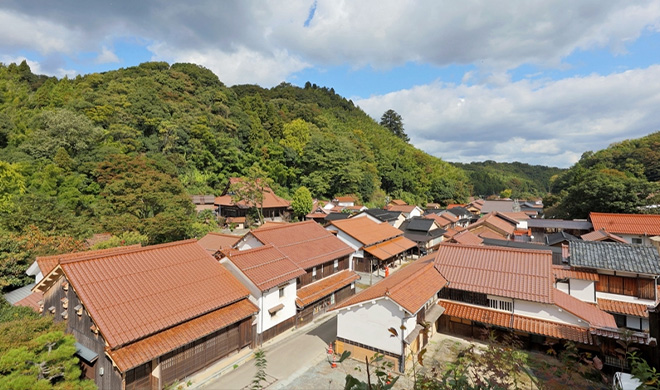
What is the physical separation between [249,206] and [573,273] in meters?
33.6

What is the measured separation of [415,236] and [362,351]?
859 inches

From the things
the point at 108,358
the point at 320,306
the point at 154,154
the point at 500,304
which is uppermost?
the point at 154,154

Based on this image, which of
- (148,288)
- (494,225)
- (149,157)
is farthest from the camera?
(149,157)

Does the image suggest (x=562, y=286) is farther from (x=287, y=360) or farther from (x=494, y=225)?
(x=494, y=225)

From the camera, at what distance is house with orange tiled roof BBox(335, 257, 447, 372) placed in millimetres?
12570

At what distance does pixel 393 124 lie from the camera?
111m

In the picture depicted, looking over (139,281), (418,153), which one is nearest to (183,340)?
(139,281)

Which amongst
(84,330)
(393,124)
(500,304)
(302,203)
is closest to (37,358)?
(84,330)

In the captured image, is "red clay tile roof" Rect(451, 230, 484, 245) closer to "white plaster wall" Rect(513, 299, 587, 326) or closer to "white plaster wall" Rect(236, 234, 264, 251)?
"white plaster wall" Rect(513, 299, 587, 326)

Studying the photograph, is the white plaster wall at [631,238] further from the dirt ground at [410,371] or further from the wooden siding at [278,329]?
the wooden siding at [278,329]

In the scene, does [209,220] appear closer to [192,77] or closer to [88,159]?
[88,159]

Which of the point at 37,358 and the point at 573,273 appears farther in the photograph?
the point at 573,273

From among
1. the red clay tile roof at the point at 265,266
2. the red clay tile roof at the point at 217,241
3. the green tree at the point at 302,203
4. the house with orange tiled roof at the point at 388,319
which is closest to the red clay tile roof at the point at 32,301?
the red clay tile roof at the point at 265,266

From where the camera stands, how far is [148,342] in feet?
33.6
